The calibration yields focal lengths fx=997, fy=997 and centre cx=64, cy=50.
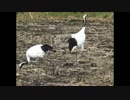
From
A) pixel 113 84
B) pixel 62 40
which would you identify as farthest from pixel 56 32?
pixel 113 84

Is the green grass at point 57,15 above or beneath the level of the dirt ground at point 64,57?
above

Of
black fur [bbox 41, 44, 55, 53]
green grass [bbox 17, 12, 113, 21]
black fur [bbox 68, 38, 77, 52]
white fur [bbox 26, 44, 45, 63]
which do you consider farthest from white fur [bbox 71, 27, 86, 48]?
white fur [bbox 26, 44, 45, 63]

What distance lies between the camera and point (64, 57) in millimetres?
14984

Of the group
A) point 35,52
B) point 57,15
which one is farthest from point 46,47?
point 57,15

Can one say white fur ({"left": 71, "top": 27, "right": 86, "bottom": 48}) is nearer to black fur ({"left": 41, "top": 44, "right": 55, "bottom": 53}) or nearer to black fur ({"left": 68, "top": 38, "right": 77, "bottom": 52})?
black fur ({"left": 68, "top": 38, "right": 77, "bottom": 52})

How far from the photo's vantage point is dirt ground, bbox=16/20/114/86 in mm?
14930

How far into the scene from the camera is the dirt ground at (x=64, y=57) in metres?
14.9

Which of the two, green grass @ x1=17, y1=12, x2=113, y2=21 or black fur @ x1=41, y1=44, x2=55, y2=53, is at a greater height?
green grass @ x1=17, y1=12, x2=113, y2=21

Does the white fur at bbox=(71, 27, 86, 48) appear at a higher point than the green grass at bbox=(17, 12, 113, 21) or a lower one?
lower

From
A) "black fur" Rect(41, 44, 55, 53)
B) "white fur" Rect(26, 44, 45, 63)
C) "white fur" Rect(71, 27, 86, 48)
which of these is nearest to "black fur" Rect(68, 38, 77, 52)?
"white fur" Rect(71, 27, 86, 48)

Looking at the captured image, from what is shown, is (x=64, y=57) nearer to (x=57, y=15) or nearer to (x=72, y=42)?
(x=72, y=42)

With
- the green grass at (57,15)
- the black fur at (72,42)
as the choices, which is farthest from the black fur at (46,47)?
the green grass at (57,15)

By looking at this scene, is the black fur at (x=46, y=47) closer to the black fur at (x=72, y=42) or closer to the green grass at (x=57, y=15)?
the black fur at (x=72, y=42)

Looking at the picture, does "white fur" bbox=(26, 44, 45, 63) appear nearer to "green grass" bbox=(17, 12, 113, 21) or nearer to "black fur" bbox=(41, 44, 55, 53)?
"black fur" bbox=(41, 44, 55, 53)
